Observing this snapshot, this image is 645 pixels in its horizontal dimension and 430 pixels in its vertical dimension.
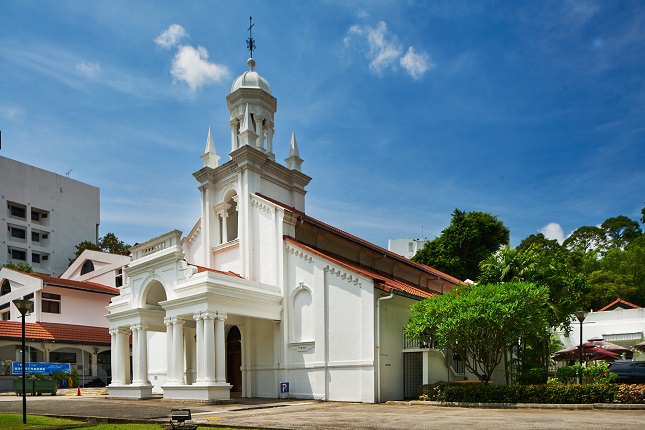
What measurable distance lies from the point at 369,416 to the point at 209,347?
27.9 ft

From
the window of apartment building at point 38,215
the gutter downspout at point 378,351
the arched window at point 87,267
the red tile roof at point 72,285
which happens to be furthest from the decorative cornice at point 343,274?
the window of apartment building at point 38,215

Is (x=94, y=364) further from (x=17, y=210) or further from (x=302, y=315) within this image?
(x=17, y=210)

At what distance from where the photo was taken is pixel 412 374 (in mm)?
24188

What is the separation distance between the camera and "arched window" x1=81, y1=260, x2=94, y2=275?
57.9 m

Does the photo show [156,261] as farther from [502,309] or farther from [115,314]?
[502,309]

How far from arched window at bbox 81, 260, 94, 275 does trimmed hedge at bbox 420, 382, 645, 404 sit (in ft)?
151

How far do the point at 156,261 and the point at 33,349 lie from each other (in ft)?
71.8

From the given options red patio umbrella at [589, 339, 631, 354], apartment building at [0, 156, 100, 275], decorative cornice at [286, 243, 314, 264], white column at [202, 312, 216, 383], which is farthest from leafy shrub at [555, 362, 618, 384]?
apartment building at [0, 156, 100, 275]

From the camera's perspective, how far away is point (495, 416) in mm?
16109

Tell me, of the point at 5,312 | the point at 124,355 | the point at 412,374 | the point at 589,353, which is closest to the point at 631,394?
the point at 412,374

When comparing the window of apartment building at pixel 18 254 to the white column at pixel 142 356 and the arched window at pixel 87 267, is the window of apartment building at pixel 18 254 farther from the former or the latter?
the white column at pixel 142 356

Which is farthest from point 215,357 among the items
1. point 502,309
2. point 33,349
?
point 33,349

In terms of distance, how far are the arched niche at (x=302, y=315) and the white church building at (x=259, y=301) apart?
0.06m

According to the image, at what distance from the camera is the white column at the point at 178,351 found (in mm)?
23812
